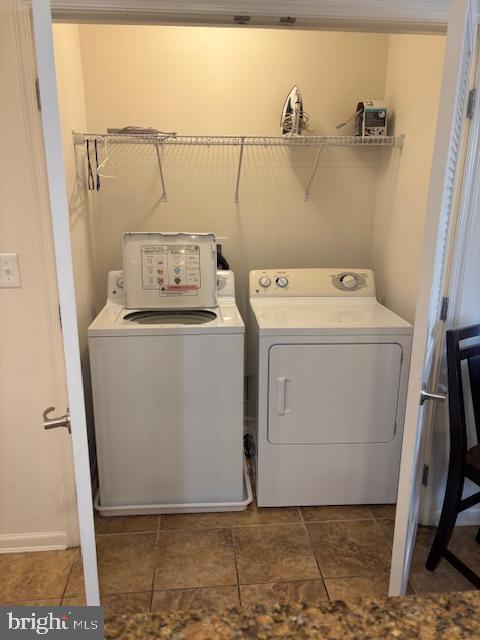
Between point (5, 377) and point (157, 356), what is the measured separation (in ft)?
1.90

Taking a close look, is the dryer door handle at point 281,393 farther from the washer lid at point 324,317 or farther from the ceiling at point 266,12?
the ceiling at point 266,12

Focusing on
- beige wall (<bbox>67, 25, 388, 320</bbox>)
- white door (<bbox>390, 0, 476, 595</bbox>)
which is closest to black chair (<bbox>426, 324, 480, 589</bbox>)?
white door (<bbox>390, 0, 476, 595</bbox>)

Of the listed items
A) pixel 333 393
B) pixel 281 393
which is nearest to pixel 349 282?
pixel 333 393

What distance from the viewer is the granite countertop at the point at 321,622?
0.52 m

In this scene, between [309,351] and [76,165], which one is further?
[76,165]

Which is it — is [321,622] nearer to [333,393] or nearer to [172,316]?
[333,393]

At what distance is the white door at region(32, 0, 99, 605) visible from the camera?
915 mm

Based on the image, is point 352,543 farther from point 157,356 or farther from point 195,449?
point 157,356

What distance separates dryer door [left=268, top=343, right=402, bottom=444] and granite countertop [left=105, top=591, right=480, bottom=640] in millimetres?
1368

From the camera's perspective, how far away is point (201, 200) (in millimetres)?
2520

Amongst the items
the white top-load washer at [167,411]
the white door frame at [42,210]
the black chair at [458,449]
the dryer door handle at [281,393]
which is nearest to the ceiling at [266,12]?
the white door frame at [42,210]

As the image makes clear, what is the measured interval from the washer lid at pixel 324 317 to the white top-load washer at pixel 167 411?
0.17 m

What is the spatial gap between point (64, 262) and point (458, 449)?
1.45 m

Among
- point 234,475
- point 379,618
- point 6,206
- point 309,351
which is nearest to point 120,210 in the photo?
point 6,206
